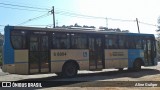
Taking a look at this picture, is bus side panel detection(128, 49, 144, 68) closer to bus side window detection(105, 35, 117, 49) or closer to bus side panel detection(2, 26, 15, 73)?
bus side window detection(105, 35, 117, 49)

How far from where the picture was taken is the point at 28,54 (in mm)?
17781

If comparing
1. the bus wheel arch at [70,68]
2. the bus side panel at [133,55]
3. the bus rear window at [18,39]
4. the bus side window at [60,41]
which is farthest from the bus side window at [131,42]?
the bus rear window at [18,39]

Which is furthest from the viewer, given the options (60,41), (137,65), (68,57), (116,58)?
(137,65)

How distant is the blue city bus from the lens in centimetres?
1745

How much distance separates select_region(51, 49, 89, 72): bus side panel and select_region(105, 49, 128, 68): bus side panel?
6.65 ft

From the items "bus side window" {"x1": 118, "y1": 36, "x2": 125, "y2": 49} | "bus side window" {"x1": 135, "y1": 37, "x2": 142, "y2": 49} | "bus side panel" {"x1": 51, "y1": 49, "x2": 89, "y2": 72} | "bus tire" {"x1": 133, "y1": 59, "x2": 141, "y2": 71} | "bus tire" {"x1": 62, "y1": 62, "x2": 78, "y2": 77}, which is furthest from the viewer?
"bus side window" {"x1": 135, "y1": 37, "x2": 142, "y2": 49}

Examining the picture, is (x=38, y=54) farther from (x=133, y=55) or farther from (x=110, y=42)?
(x=133, y=55)

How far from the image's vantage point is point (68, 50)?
20.0m

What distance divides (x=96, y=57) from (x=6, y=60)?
6747mm

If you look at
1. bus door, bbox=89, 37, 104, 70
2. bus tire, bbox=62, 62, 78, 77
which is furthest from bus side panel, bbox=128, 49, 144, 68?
bus tire, bbox=62, 62, 78, 77

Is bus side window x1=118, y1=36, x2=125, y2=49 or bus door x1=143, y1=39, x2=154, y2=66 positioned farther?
bus door x1=143, y1=39, x2=154, y2=66

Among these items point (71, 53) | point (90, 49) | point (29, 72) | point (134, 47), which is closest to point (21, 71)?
point (29, 72)

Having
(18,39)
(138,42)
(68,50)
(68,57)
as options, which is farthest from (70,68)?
(138,42)

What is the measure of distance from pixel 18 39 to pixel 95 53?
6001mm
